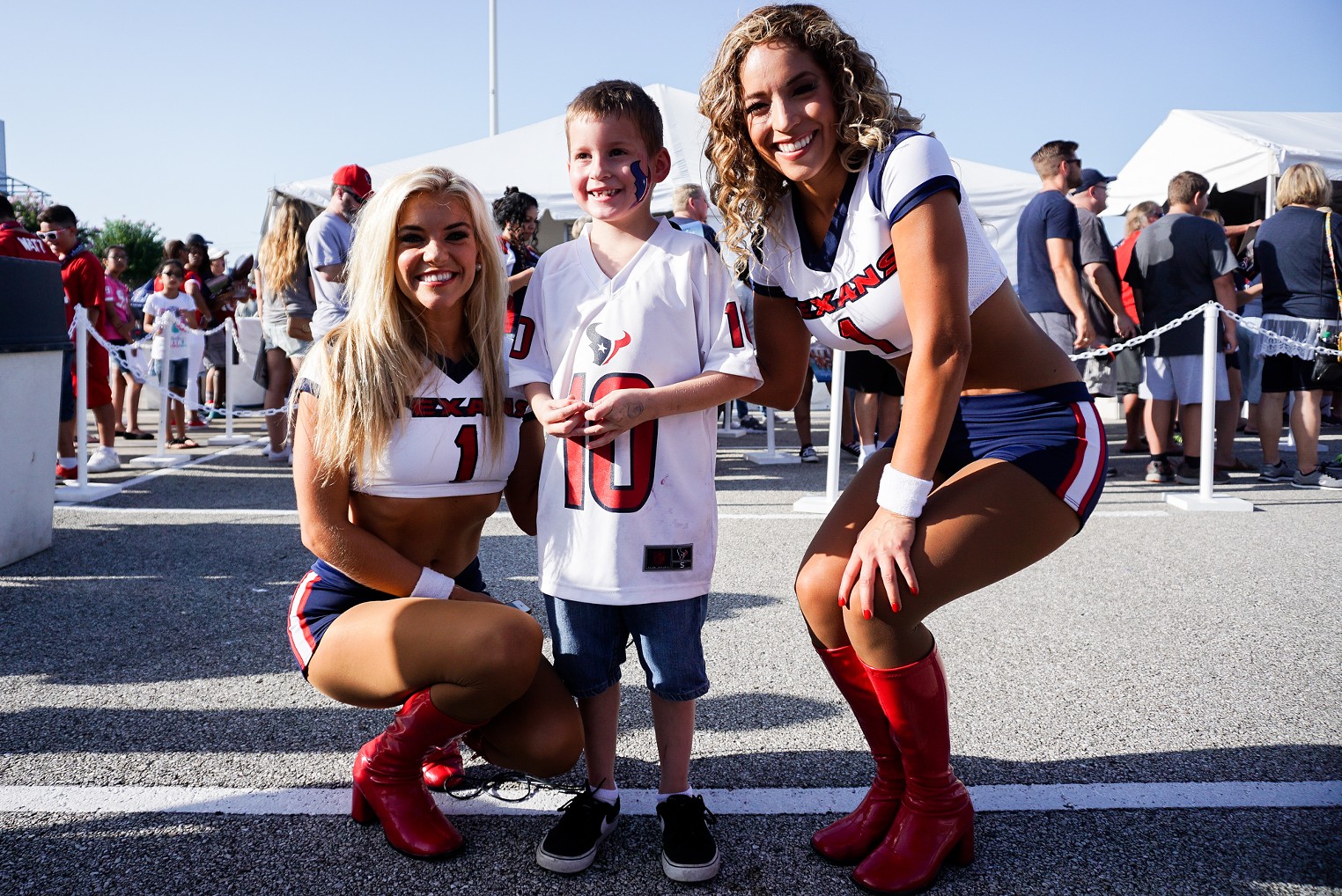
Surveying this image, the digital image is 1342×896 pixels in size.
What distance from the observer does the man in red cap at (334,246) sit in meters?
6.00

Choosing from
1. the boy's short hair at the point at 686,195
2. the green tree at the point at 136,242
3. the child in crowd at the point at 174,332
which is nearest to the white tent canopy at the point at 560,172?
the child in crowd at the point at 174,332

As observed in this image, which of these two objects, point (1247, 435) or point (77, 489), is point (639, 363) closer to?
point (77, 489)

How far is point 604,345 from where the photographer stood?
2078 mm

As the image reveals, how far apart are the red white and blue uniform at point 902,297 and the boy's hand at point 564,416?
567mm

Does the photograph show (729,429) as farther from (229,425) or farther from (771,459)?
(229,425)

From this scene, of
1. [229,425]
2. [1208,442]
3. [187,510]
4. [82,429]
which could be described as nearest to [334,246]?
[187,510]

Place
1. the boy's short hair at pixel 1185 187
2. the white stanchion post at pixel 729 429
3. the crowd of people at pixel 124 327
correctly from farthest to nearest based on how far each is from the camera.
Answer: the white stanchion post at pixel 729 429, the boy's short hair at pixel 1185 187, the crowd of people at pixel 124 327

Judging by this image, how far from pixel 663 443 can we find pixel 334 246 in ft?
15.5

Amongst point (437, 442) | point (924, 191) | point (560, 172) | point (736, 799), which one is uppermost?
point (560, 172)

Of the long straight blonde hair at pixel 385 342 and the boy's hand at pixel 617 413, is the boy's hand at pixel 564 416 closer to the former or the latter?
the boy's hand at pixel 617 413

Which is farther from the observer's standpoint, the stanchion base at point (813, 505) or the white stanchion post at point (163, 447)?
the white stanchion post at point (163, 447)

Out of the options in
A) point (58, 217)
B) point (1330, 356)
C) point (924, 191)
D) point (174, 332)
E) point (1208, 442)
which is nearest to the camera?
point (924, 191)

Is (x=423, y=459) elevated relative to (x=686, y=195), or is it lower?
lower

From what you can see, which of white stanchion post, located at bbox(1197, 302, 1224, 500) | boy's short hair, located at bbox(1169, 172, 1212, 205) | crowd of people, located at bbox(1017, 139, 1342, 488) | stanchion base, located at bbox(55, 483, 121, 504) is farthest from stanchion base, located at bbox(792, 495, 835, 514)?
stanchion base, located at bbox(55, 483, 121, 504)
